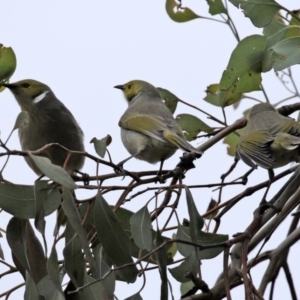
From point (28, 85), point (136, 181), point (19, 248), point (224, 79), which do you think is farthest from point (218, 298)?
point (28, 85)

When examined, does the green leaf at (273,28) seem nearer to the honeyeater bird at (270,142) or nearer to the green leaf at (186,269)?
the honeyeater bird at (270,142)

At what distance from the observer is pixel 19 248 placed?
2.76 metres

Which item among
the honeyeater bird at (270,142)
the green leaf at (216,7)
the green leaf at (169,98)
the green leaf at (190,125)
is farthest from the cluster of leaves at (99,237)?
the green leaf at (169,98)

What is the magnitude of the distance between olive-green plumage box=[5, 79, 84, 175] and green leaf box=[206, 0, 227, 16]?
5.34ft

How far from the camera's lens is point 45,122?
519 centimetres

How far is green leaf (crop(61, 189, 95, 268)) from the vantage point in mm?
2504

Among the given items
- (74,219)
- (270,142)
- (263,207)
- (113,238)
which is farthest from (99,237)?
(270,142)

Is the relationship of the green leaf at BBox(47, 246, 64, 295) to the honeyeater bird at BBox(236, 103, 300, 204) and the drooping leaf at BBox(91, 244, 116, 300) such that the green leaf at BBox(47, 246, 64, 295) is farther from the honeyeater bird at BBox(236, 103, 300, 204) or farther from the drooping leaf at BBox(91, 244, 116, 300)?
the honeyeater bird at BBox(236, 103, 300, 204)

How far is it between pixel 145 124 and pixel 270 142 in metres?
1.06

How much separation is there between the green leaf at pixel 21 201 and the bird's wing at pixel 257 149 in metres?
0.98

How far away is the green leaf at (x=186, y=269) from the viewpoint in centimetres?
279

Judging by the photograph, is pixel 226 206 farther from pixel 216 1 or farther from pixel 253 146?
pixel 216 1

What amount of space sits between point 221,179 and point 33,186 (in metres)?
1.04

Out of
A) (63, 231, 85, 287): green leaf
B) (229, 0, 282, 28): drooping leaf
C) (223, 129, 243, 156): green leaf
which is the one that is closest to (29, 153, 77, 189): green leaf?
(63, 231, 85, 287): green leaf
